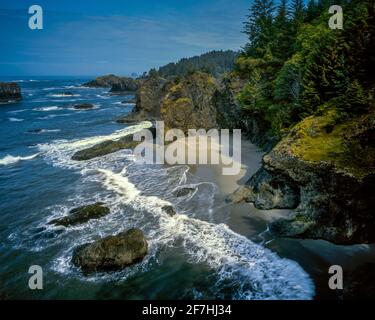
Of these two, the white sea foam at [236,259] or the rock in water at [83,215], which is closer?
the white sea foam at [236,259]

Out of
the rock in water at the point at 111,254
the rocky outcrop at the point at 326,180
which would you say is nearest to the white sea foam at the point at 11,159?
the rock in water at the point at 111,254

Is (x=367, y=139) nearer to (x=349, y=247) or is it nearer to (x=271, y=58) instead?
(x=349, y=247)

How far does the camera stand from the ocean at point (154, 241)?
1566cm

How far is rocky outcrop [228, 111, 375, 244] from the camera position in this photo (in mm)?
16203

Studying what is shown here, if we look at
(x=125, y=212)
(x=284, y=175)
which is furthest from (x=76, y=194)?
(x=284, y=175)

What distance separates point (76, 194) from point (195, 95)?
2660cm

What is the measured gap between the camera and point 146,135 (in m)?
46.8

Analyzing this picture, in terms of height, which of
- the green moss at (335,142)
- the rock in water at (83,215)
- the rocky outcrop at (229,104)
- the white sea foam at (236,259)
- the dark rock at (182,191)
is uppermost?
the rocky outcrop at (229,104)

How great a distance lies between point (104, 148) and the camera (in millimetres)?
42156

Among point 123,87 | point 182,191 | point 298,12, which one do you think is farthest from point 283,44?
point 123,87

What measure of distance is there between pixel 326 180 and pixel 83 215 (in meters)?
16.6

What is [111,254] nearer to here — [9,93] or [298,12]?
[298,12]

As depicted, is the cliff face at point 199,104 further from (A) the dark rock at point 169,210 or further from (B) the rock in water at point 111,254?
(B) the rock in water at point 111,254

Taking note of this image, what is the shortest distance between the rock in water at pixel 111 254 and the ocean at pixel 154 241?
48 centimetres
